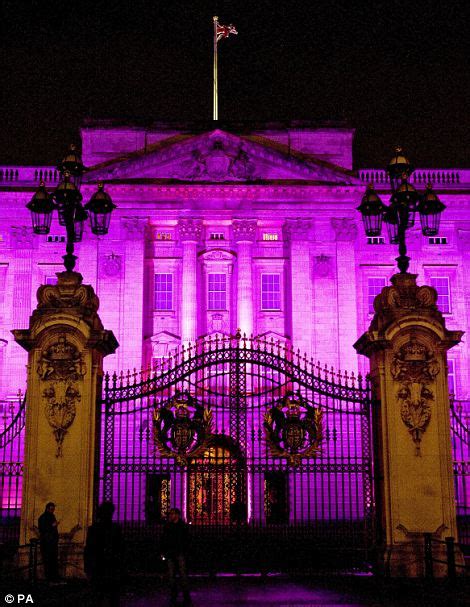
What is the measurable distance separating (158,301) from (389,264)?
12447mm

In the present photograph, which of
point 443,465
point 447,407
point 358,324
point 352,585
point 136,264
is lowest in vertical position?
point 352,585

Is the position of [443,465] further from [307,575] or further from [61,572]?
[61,572]

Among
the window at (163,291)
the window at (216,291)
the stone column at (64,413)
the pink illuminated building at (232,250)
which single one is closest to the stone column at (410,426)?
the stone column at (64,413)

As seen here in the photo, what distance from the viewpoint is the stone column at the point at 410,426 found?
15.0 metres

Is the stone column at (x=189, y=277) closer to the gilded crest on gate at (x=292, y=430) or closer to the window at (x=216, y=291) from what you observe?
the window at (x=216, y=291)

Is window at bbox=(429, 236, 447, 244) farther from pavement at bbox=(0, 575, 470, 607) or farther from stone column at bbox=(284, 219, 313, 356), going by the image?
pavement at bbox=(0, 575, 470, 607)

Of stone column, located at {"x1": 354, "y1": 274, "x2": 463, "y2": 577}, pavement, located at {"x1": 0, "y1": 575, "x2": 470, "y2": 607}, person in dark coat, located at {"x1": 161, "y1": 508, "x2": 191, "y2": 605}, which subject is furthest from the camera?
stone column, located at {"x1": 354, "y1": 274, "x2": 463, "y2": 577}

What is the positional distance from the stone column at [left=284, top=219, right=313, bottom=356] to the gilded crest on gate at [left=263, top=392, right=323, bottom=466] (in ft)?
83.4

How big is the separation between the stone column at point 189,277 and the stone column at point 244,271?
2146mm

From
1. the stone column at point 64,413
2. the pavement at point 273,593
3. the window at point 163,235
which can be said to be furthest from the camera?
the window at point 163,235

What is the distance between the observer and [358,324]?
142 ft

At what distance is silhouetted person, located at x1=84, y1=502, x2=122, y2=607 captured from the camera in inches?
437

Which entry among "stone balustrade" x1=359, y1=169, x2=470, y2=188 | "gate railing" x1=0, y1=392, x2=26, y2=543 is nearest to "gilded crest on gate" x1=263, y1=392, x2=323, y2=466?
"gate railing" x1=0, y1=392, x2=26, y2=543

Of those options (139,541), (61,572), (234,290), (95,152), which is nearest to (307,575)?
(139,541)
